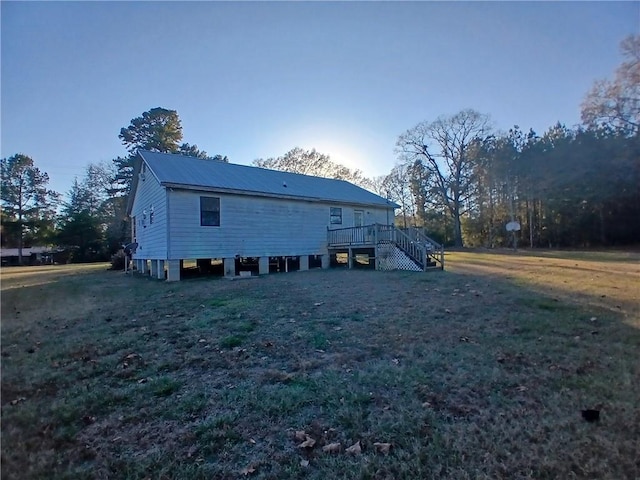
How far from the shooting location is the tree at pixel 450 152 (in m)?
32.9

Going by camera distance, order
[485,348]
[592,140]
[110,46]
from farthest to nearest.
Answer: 1. [592,140]
2. [485,348]
3. [110,46]

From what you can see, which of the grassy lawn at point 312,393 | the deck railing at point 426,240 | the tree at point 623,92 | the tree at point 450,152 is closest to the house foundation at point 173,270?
the grassy lawn at point 312,393

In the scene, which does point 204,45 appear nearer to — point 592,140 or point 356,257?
point 356,257

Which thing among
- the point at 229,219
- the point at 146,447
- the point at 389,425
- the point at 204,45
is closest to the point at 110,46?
the point at 204,45

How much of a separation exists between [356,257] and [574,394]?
49.2 ft

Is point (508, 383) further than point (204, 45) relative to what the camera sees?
No

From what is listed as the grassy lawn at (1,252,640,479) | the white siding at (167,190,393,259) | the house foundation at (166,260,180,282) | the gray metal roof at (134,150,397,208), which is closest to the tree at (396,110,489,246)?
the gray metal roof at (134,150,397,208)

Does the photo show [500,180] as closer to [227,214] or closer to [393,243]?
[393,243]

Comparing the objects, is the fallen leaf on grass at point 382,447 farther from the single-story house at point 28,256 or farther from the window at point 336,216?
the window at point 336,216

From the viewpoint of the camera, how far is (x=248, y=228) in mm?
13719

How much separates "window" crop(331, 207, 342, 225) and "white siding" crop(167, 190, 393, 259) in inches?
8.1

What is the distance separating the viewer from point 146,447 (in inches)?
89.3

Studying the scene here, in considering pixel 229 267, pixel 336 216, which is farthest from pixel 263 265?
pixel 336 216

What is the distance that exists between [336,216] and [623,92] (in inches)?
447
